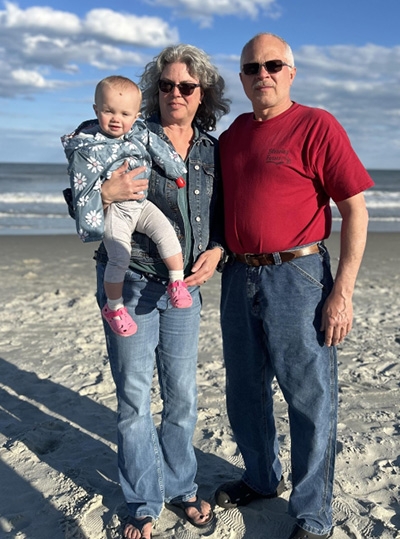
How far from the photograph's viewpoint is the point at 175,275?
2725mm

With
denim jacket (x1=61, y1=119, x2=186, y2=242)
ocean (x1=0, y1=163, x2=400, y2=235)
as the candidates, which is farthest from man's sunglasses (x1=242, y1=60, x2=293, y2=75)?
ocean (x1=0, y1=163, x2=400, y2=235)

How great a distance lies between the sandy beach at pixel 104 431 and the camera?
10.1 feet

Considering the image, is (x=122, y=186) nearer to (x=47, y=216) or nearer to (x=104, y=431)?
(x=104, y=431)

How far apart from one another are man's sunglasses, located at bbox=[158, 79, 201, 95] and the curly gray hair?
66 millimetres

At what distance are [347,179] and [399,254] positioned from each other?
9.23 meters

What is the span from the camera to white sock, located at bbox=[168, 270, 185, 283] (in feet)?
8.94

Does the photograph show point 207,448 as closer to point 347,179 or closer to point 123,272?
point 123,272

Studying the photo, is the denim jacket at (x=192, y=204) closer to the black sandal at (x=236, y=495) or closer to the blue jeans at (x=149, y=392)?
the blue jeans at (x=149, y=392)

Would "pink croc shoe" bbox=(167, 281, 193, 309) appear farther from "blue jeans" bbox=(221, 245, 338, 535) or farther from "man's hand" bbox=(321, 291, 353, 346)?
"man's hand" bbox=(321, 291, 353, 346)

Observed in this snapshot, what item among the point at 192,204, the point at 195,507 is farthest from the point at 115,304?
the point at 195,507

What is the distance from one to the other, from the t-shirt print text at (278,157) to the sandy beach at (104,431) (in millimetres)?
1888

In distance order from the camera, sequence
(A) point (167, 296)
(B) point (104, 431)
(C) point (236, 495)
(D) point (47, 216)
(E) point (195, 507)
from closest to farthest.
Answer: (A) point (167, 296), (E) point (195, 507), (C) point (236, 495), (B) point (104, 431), (D) point (47, 216)

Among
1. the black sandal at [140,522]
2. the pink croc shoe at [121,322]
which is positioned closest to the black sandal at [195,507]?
the black sandal at [140,522]

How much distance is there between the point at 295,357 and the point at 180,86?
143 centimetres
